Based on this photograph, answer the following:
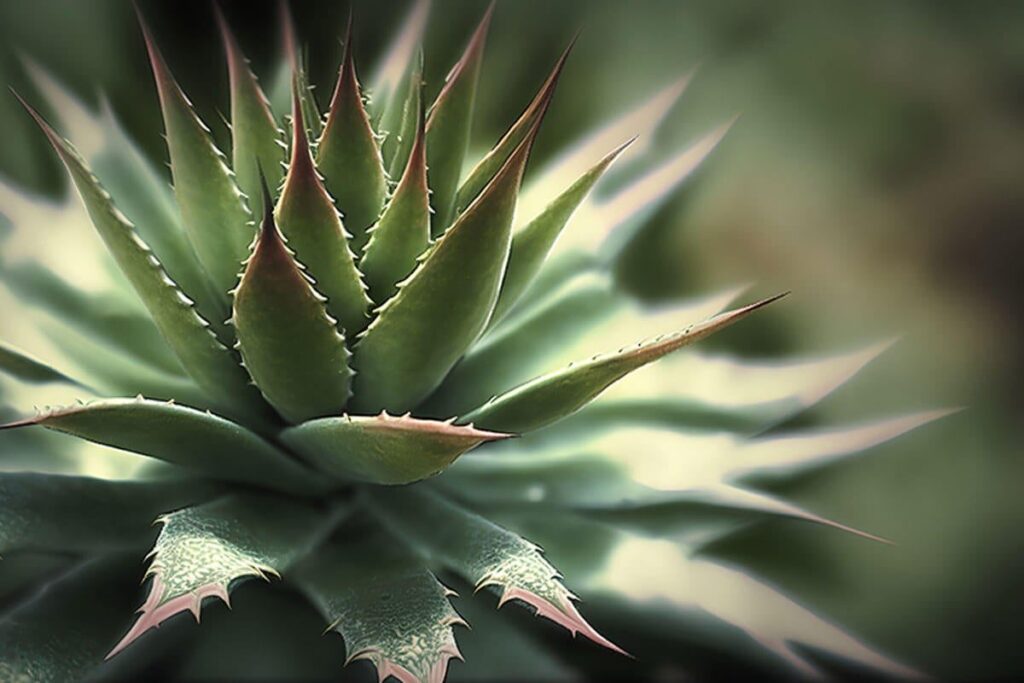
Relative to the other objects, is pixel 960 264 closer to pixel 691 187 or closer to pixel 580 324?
pixel 691 187

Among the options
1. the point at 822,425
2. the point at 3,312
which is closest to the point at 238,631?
the point at 3,312

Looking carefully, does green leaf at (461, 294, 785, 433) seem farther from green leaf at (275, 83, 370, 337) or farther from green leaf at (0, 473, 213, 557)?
green leaf at (0, 473, 213, 557)

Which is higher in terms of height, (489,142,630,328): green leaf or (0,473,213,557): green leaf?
(489,142,630,328): green leaf

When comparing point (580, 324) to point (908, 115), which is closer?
point (580, 324)

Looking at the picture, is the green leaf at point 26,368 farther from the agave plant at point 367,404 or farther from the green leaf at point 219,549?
the green leaf at point 219,549

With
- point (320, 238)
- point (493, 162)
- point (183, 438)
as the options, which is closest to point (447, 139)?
point (493, 162)

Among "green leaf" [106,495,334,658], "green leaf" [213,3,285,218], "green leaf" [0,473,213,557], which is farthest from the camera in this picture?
"green leaf" [213,3,285,218]

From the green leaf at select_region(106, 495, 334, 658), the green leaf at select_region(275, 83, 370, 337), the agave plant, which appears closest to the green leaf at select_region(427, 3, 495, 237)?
the agave plant

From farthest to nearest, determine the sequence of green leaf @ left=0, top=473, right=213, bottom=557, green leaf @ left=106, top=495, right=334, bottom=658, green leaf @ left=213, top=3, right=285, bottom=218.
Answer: green leaf @ left=213, top=3, right=285, bottom=218 → green leaf @ left=0, top=473, right=213, bottom=557 → green leaf @ left=106, top=495, right=334, bottom=658
